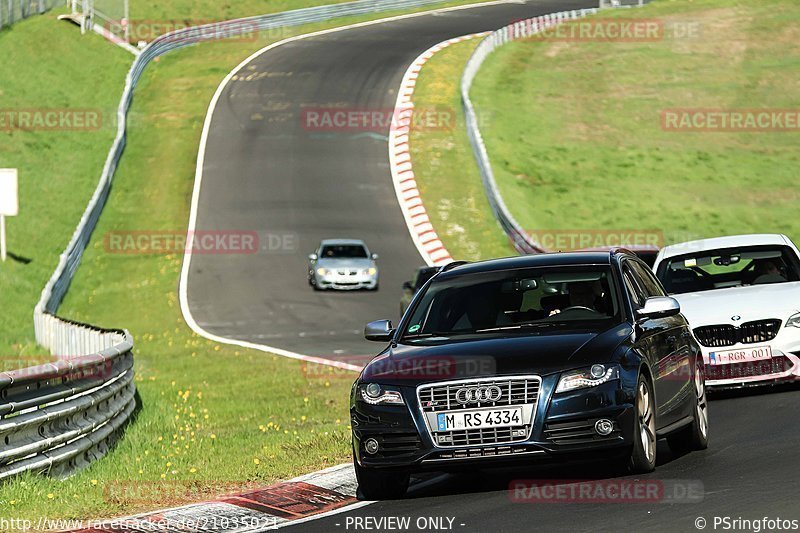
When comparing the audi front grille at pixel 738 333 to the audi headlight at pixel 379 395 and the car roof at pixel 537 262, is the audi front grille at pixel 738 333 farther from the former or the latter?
the audi headlight at pixel 379 395

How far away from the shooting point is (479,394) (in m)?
9.14

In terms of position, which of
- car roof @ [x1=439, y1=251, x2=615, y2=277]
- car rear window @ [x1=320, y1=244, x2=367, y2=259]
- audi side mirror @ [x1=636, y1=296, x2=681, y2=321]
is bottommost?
car rear window @ [x1=320, y1=244, x2=367, y2=259]

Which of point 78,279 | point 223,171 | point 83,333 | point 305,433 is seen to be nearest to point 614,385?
point 305,433

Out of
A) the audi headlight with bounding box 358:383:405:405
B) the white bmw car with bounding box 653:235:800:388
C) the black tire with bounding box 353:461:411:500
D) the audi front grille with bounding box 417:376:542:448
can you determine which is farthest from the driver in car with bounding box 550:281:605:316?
the white bmw car with bounding box 653:235:800:388

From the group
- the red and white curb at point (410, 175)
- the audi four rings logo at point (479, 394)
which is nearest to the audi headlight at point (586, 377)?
the audi four rings logo at point (479, 394)

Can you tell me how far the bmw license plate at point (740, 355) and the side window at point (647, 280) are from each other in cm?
296

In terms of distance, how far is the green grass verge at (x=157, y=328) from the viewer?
37.0ft

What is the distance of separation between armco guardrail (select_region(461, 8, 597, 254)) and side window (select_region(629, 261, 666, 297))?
2110cm

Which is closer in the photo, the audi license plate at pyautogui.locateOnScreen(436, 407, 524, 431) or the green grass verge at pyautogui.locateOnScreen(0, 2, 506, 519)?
the audi license plate at pyautogui.locateOnScreen(436, 407, 524, 431)

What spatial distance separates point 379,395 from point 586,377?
4.54ft

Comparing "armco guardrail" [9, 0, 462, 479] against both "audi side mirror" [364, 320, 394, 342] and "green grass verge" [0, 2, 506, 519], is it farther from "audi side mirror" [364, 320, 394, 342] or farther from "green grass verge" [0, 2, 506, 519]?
"audi side mirror" [364, 320, 394, 342]

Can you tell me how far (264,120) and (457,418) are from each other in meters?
43.1

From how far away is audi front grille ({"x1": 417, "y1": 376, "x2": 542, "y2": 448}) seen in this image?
358 inches

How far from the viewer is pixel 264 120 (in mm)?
51500
